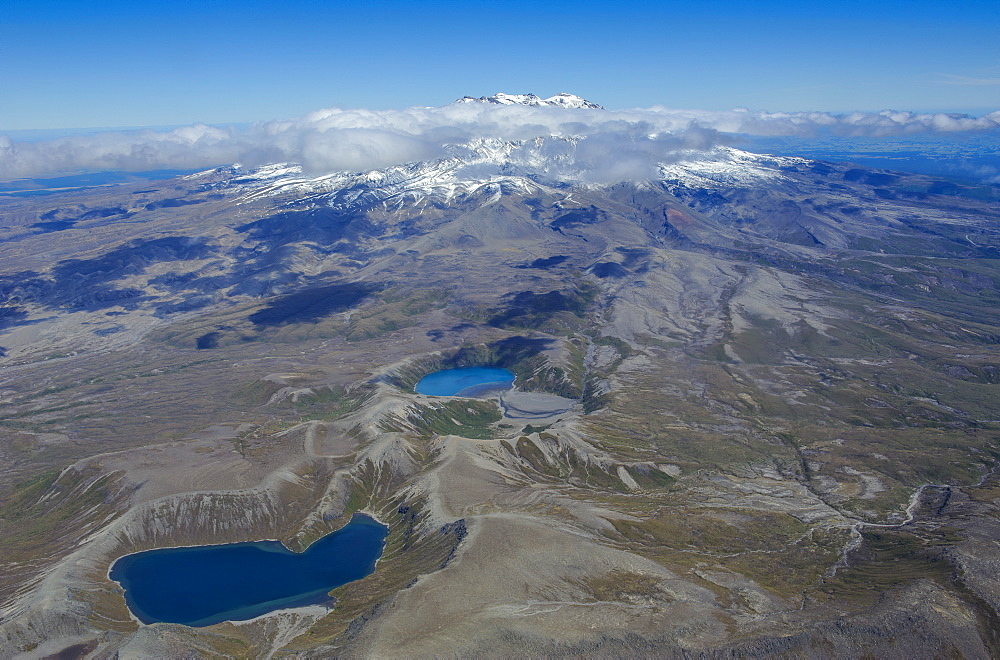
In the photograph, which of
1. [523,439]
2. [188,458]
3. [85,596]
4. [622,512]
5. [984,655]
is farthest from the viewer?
[523,439]

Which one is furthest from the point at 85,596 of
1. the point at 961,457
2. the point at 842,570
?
the point at 961,457

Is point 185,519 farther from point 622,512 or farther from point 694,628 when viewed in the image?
point 694,628

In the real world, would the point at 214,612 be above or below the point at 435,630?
below

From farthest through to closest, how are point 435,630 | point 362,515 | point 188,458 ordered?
1. point 188,458
2. point 362,515
3. point 435,630

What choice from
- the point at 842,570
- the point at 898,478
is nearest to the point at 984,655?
the point at 842,570

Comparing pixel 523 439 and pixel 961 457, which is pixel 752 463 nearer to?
pixel 961 457

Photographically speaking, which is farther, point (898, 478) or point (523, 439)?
point (523, 439)
